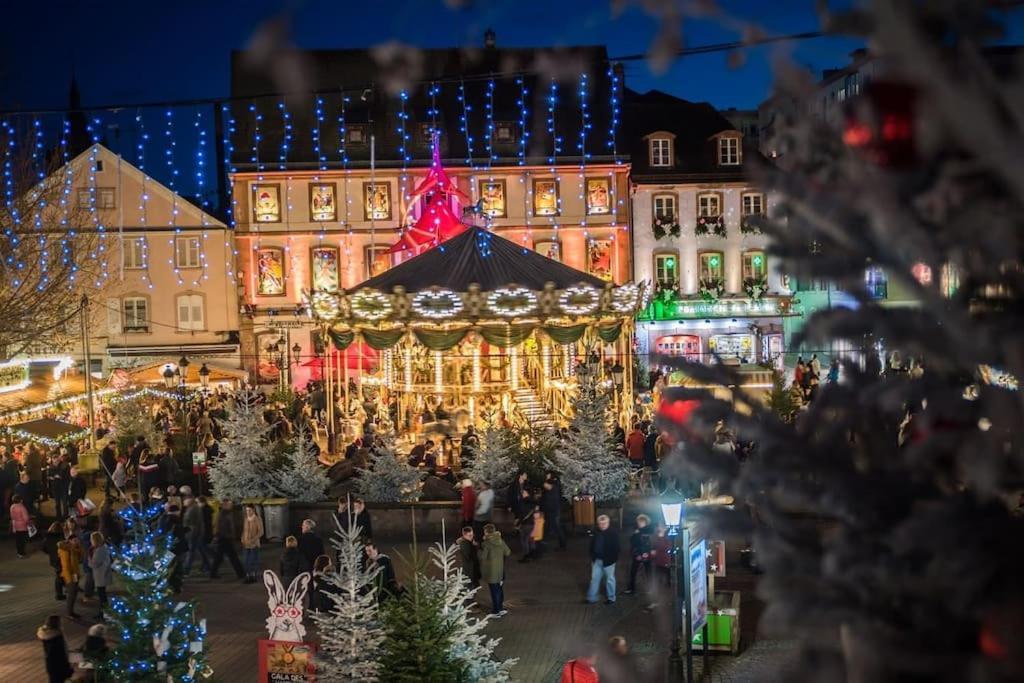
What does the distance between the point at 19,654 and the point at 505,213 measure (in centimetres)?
3032

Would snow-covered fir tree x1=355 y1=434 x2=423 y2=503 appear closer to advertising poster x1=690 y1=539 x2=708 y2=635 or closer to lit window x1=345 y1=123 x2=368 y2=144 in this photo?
advertising poster x1=690 y1=539 x2=708 y2=635

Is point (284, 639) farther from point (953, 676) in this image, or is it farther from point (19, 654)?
point (953, 676)

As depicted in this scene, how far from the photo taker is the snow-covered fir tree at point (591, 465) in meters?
19.8

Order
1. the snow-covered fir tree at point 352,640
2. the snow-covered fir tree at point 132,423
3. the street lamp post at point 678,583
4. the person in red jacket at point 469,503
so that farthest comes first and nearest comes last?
the snow-covered fir tree at point 132,423 → the person in red jacket at point 469,503 → the street lamp post at point 678,583 → the snow-covered fir tree at point 352,640

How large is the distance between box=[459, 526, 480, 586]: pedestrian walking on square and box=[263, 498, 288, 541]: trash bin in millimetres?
5408

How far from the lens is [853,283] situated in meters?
2.69

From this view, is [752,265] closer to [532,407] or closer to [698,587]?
[532,407]

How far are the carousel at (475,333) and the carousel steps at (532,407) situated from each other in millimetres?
35

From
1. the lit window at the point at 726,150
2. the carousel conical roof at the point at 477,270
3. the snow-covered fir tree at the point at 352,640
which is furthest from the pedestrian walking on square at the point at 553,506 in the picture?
the lit window at the point at 726,150

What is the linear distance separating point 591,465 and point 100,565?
791 centimetres

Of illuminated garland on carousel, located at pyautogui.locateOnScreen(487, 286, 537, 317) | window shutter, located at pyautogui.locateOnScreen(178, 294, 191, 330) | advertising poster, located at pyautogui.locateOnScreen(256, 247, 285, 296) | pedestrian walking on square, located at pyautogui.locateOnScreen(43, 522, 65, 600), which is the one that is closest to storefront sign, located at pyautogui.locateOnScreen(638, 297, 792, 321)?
advertising poster, located at pyautogui.locateOnScreen(256, 247, 285, 296)

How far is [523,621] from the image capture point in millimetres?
14758

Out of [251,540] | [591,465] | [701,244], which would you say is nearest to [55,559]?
[251,540]

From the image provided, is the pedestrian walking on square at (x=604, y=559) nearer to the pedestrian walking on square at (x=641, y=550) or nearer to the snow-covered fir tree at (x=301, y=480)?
the pedestrian walking on square at (x=641, y=550)
